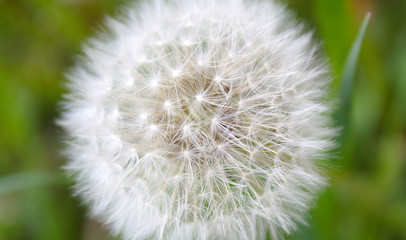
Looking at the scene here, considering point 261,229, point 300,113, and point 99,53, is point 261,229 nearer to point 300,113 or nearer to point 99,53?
point 300,113

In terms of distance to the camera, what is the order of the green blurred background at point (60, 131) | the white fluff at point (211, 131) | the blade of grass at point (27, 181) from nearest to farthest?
1. the white fluff at point (211, 131)
2. the green blurred background at point (60, 131)
3. the blade of grass at point (27, 181)

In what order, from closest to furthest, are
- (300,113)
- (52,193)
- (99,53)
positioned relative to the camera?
A: (300,113)
(99,53)
(52,193)

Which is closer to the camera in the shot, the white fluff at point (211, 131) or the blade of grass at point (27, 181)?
the white fluff at point (211, 131)

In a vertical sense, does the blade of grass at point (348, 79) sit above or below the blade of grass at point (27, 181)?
above

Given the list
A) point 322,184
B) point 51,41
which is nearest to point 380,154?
point 322,184

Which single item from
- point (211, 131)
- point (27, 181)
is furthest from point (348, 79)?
point (27, 181)

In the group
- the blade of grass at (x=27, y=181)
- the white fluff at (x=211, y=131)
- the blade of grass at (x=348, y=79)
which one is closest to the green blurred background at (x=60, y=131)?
the blade of grass at (x=27, y=181)

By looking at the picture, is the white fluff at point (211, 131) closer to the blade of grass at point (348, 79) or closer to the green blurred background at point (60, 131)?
the blade of grass at point (348, 79)
